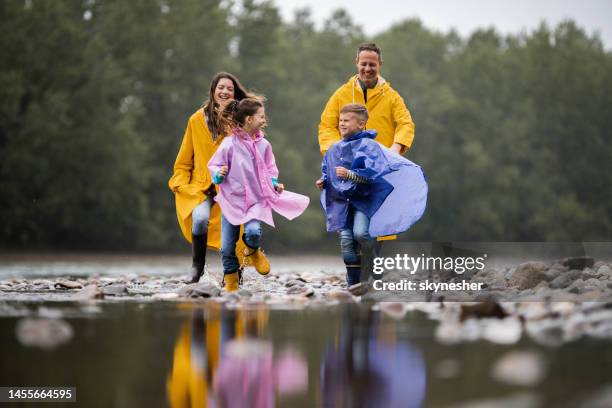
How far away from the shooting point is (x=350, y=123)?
921 cm

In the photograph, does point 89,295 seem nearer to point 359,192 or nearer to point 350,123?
point 359,192

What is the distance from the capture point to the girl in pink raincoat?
9.16m

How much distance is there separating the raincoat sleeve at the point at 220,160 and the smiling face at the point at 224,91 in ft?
3.26

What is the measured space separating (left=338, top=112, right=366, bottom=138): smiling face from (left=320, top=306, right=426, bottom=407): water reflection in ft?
12.7

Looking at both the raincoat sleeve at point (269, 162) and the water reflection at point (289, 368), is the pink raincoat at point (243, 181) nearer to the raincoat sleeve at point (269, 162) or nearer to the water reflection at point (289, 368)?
the raincoat sleeve at point (269, 162)

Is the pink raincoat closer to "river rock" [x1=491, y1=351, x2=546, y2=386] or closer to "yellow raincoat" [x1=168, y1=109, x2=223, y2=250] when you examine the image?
"yellow raincoat" [x1=168, y1=109, x2=223, y2=250]

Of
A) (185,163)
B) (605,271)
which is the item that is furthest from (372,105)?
(605,271)

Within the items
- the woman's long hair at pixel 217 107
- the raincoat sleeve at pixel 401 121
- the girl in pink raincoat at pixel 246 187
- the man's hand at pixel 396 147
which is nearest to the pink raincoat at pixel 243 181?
the girl in pink raincoat at pixel 246 187

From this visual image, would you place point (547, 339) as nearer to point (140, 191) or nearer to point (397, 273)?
point (397, 273)

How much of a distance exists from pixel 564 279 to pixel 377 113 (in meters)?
2.56

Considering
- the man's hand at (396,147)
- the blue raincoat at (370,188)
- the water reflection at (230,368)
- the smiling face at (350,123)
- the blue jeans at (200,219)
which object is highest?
the smiling face at (350,123)

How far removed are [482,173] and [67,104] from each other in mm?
27715

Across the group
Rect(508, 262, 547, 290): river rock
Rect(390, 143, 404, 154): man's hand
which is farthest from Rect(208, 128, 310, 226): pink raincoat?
Rect(508, 262, 547, 290): river rock

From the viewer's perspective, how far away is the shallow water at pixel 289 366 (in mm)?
3451
